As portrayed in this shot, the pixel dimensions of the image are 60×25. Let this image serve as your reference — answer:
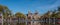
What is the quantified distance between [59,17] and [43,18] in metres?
0.53

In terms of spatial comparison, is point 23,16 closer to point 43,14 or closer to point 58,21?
point 43,14

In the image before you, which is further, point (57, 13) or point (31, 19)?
point (57, 13)

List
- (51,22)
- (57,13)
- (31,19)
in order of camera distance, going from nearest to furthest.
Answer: (51,22), (31,19), (57,13)

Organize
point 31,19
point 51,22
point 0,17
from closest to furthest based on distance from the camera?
1. point 0,17
2. point 51,22
3. point 31,19

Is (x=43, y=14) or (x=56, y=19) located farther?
(x=43, y=14)

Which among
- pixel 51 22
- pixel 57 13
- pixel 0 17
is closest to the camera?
pixel 0 17

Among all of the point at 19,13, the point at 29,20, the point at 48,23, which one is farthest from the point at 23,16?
the point at 48,23

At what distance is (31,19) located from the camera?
4766mm

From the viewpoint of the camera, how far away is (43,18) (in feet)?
16.1

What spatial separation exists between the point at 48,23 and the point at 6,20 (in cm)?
135

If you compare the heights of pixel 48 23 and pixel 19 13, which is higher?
pixel 19 13

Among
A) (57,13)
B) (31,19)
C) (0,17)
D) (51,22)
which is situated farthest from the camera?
(57,13)

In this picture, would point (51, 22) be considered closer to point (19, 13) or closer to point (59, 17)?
point (59, 17)

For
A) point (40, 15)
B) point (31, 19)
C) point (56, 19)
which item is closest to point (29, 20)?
point (31, 19)
